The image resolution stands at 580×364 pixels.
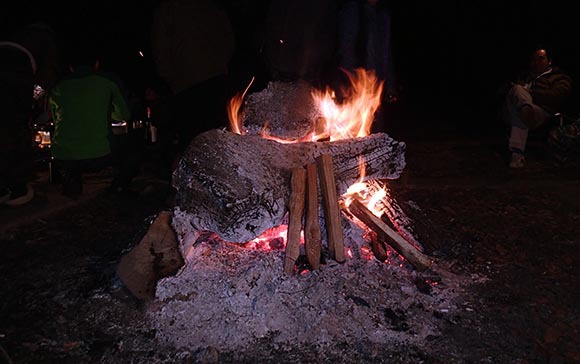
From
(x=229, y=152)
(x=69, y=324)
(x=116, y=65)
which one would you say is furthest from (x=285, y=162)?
(x=116, y=65)

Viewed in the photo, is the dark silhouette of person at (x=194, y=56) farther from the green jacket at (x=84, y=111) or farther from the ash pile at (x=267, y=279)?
the ash pile at (x=267, y=279)

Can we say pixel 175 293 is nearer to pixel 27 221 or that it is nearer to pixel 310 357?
pixel 310 357

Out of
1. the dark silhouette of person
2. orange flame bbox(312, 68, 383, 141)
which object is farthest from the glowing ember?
the dark silhouette of person

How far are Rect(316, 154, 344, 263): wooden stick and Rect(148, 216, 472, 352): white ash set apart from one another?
0.11m

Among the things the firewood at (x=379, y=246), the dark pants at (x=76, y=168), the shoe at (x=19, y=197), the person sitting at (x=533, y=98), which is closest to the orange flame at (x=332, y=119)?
the firewood at (x=379, y=246)

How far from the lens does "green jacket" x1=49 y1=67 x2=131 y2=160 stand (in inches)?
218

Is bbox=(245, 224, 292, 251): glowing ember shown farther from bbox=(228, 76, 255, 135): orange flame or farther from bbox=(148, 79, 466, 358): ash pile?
bbox=(228, 76, 255, 135): orange flame

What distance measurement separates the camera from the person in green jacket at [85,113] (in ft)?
18.2

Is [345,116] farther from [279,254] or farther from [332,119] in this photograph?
[279,254]

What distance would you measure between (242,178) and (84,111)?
9.80 ft

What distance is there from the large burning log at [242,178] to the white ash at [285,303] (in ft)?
0.86

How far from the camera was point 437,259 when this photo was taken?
4.33 m

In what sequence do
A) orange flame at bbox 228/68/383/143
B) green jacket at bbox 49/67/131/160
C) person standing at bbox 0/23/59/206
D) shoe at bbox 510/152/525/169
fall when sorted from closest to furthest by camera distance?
1. orange flame at bbox 228/68/383/143
2. green jacket at bbox 49/67/131/160
3. person standing at bbox 0/23/59/206
4. shoe at bbox 510/152/525/169

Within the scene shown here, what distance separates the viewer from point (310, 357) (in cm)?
296
